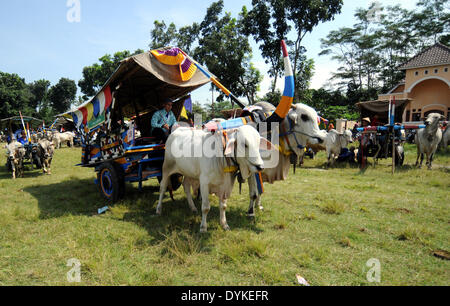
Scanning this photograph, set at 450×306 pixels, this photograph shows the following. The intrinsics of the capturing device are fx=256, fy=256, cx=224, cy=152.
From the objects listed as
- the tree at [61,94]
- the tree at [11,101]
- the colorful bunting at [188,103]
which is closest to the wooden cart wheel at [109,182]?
the colorful bunting at [188,103]

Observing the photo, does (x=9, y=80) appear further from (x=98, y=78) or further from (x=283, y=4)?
(x=283, y=4)

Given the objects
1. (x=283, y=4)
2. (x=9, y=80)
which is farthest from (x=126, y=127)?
(x=9, y=80)

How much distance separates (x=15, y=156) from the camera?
9.09 metres

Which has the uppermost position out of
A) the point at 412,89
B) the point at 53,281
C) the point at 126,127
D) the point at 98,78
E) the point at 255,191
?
the point at 98,78

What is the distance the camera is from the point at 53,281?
283 centimetres

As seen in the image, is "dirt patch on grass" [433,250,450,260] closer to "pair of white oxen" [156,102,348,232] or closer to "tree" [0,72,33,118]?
"pair of white oxen" [156,102,348,232]

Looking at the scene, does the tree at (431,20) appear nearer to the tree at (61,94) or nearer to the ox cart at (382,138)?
the ox cart at (382,138)

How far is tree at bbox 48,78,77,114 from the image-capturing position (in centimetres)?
4847

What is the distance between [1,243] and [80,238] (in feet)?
3.62

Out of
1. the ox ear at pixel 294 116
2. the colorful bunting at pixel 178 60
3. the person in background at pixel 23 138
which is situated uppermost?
the colorful bunting at pixel 178 60

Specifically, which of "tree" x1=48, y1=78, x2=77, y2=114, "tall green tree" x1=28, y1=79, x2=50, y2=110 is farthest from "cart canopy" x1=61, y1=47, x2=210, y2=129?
"tall green tree" x1=28, y1=79, x2=50, y2=110

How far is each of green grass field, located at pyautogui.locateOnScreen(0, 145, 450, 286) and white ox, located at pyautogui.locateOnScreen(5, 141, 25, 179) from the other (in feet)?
11.4

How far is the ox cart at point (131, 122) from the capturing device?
477 cm

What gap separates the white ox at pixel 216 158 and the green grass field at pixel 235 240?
25.4 inches
